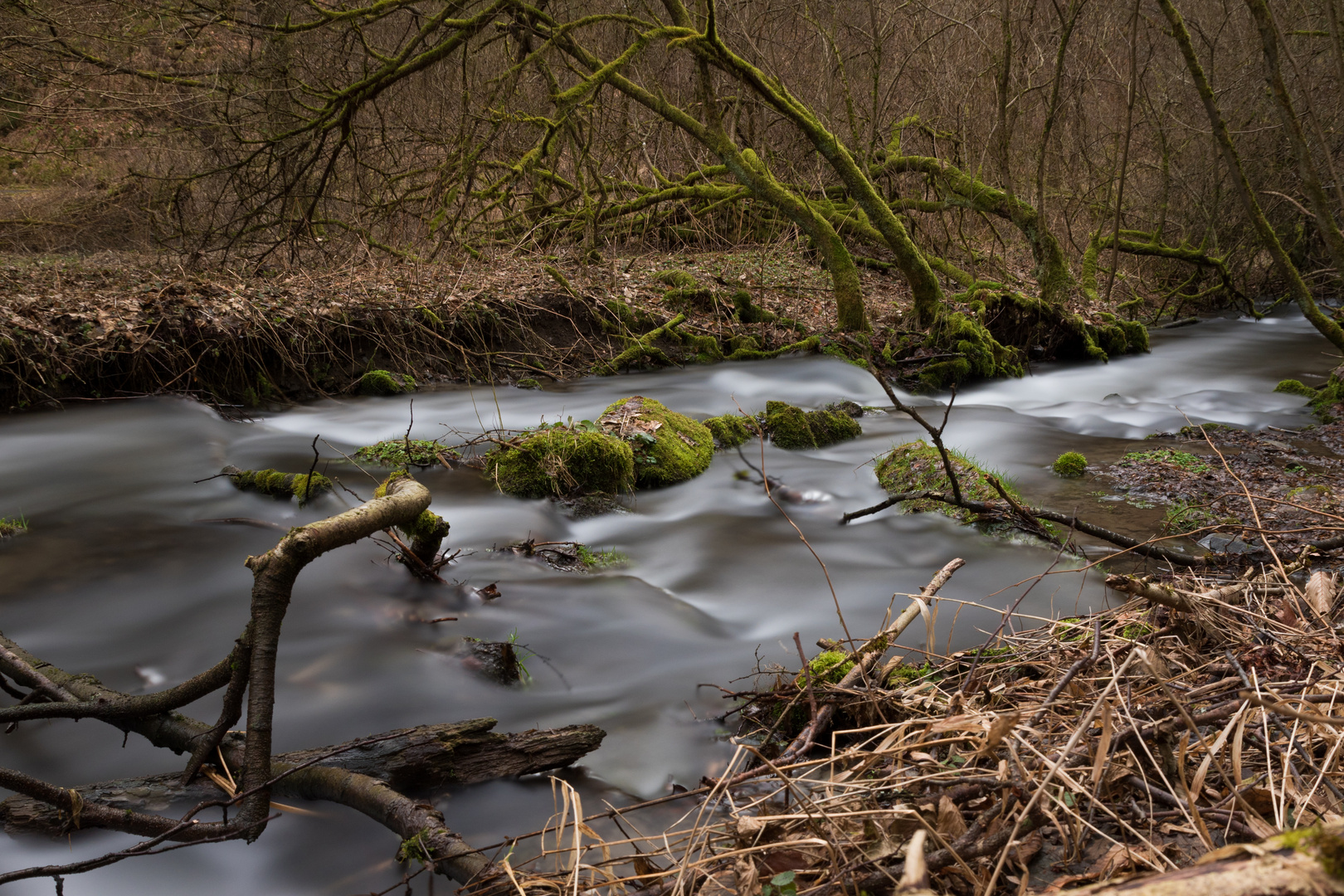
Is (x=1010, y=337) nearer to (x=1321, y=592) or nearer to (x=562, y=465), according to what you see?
(x=562, y=465)

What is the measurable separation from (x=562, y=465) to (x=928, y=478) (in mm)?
2857

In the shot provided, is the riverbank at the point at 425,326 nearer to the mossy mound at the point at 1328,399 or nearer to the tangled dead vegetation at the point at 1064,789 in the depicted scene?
the mossy mound at the point at 1328,399

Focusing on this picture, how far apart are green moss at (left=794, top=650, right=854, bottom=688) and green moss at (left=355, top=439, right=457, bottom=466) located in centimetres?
445

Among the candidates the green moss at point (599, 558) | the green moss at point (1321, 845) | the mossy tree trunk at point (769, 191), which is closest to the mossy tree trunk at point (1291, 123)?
the mossy tree trunk at point (769, 191)

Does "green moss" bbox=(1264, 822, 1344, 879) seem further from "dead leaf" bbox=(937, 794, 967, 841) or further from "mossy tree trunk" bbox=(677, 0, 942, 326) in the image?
"mossy tree trunk" bbox=(677, 0, 942, 326)

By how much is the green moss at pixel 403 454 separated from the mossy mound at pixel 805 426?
310 centimetres

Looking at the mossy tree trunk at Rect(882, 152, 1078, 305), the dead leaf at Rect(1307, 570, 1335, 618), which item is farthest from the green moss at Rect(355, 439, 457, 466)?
the mossy tree trunk at Rect(882, 152, 1078, 305)

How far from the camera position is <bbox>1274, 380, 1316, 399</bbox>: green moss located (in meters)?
10.1

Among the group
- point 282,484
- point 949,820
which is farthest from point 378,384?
point 949,820

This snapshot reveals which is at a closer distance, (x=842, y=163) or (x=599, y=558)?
(x=599, y=558)

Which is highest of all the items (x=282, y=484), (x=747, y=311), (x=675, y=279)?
(x=675, y=279)

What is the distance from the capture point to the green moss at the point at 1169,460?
7.08 m

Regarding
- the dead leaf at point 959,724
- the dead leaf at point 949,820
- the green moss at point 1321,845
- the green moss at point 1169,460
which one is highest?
the green moss at point 1321,845

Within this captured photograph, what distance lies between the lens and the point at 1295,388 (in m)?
10.2
